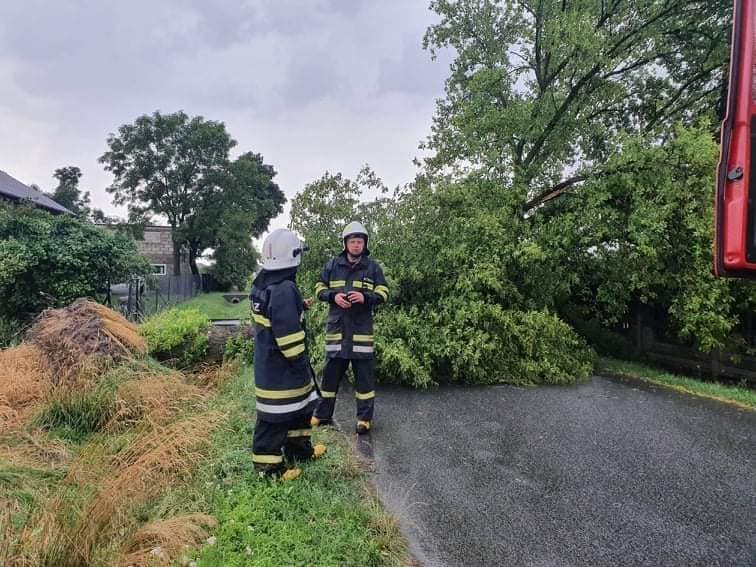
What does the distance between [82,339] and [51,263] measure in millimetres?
4864

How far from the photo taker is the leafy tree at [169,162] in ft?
93.1

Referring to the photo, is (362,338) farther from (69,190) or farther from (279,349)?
(69,190)

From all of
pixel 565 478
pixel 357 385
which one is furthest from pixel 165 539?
pixel 565 478

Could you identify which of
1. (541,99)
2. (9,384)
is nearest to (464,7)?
(541,99)

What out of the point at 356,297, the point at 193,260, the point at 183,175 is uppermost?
the point at 183,175

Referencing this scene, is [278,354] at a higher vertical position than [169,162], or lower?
lower

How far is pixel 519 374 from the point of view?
572cm

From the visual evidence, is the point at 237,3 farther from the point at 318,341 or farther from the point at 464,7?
the point at 318,341

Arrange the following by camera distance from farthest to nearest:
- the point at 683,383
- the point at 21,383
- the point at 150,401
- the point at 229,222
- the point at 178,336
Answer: the point at 229,222 → the point at 683,383 → the point at 178,336 → the point at 21,383 → the point at 150,401

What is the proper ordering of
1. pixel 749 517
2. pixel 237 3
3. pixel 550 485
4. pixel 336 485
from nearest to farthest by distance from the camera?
pixel 749 517 → pixel 336 485 → pixel 550 485 → pixel 237 3

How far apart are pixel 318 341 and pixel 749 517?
4.26 meters

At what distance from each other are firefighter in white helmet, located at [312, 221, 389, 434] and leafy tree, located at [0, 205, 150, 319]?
7.01m

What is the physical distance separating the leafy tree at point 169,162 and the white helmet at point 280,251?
28.7 metres

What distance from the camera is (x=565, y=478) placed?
2961mm
